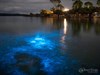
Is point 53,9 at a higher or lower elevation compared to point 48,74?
higher

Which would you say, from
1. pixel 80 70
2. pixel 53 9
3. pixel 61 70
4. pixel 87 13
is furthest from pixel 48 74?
pixel 53 9

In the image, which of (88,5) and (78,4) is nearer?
(78,4)

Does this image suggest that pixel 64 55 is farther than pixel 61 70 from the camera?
Yes

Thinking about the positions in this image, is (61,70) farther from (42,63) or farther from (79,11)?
(79,11)

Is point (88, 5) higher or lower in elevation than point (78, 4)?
lower

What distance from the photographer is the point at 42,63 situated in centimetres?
1139

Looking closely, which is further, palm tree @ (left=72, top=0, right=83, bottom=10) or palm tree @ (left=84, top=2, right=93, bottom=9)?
palm tree @ (left=84, top=2, right=93, bottom=9)

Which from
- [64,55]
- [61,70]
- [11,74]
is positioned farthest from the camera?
[64,55]

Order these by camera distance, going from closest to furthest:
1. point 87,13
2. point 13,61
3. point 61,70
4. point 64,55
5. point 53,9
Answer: point 61,70, point 13,61, point 64,55, point 87,13, point 53,9

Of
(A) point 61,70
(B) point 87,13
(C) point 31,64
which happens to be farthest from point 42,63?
(B) point 87,13

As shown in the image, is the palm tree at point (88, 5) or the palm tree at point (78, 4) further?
the palm tree at point (88, 5)

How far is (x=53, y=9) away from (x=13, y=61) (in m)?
134

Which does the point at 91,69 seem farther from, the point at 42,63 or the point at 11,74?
the point at 11,74

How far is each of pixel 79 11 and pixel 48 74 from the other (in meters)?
106
